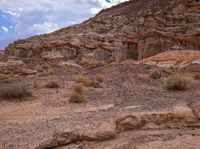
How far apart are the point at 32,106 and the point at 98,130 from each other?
7485 millimetres

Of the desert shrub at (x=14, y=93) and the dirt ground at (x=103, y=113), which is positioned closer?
Result: the dirt ground at (x=103, y=113)

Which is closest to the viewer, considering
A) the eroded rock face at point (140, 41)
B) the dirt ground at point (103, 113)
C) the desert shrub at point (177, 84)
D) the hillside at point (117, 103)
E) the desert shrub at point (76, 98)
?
the dirt ground at point (103, 113)

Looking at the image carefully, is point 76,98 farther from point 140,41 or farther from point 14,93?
point 140,41

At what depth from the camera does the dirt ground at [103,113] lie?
7.10 meters

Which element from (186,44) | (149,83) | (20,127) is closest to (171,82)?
(149,83)

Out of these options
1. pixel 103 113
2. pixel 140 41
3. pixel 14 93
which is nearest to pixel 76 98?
pixel 14 93

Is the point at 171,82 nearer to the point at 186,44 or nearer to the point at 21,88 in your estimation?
the point at 21,88

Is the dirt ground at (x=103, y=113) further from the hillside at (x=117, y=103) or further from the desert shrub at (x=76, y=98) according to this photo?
the desert shrub at (x=76, y=98)

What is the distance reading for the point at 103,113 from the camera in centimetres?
1219

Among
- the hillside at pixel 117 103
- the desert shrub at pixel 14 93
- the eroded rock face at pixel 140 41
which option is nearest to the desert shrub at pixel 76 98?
the hillside at pixel 117 103

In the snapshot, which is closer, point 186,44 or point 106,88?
point 106,88

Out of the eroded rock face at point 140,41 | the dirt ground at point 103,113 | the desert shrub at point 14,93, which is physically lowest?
the dirt ground at point 103,113

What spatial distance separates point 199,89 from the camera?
17.6 metres

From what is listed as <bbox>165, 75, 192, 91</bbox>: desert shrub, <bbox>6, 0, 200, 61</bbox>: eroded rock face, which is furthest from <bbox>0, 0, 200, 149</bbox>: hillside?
<bbox>6, 0, 200, 61</bbox>: eroded rock face
